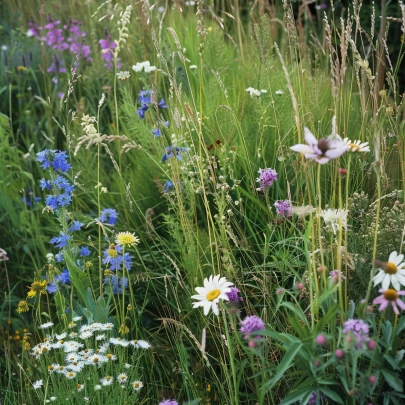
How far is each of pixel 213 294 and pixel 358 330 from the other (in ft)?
1.26

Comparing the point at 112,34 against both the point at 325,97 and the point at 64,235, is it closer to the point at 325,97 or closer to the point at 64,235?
the point at 325,97

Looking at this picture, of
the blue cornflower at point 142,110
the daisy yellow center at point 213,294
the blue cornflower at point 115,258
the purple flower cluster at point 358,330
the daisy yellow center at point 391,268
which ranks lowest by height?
the blue cornflower at point 115,258

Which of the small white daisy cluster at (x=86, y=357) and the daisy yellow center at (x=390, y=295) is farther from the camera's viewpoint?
the small white daisy cluster at (x=86, y=357)

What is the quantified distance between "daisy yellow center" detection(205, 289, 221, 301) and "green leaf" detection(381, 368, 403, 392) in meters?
0.45

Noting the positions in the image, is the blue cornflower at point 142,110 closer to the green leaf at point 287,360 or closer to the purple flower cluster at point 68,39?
the purple flower cluster at point 68,39

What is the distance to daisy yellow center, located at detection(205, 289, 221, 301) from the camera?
1720 millimetres

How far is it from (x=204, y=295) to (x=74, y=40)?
2931 mm

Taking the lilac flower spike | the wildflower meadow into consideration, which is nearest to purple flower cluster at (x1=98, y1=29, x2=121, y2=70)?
the wildflower meadow

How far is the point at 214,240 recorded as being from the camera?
94.3 inches

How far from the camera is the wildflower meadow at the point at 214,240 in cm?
169

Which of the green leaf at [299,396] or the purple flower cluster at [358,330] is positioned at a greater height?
the purple flower cluster at [358,330]

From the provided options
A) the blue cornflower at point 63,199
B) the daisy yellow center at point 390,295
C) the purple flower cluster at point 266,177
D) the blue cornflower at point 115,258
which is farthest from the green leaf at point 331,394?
the blue cornflower at point 63,199

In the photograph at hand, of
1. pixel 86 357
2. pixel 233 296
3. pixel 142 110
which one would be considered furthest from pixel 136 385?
pixel 142 110

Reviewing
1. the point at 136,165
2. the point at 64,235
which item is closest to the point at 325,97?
the point at 136,165
